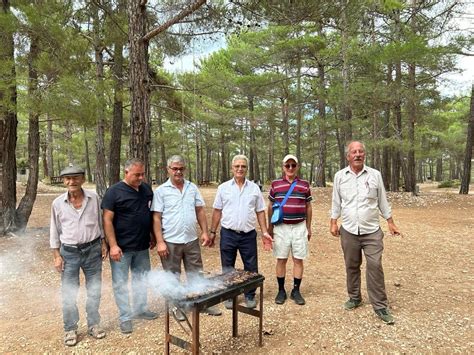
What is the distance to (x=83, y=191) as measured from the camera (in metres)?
3.43

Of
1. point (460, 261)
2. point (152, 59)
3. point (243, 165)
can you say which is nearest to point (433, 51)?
point (460, 261)

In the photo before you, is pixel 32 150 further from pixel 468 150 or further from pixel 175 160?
pixel 468 150

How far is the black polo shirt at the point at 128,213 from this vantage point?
3.40 metres

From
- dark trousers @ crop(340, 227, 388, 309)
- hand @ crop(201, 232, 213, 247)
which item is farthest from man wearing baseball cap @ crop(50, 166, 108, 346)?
dark trousers @ crop(340, 227, 388, 309)

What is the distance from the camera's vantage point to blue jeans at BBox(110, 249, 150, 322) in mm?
3490

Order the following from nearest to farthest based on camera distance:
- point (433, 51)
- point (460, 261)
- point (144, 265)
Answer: point (144, 265)
point (460, 261)
point (433, 51)

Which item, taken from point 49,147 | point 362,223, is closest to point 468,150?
point 362,223

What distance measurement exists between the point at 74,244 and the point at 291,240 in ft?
7.49

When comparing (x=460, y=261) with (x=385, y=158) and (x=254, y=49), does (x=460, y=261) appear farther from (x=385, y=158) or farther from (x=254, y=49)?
(x=254, y=49)

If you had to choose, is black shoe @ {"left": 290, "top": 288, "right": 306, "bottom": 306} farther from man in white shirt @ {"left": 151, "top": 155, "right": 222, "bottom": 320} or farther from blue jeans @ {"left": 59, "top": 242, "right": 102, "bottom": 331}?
blue jeans @ {"left": 59, "top": 242, "right": 102, "bottom": 331}

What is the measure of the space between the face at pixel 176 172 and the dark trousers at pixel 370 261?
1901 millimetres

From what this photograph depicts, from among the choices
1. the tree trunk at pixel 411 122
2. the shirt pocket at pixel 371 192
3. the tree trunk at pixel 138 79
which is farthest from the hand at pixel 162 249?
the tree trunk at pixel 411 122

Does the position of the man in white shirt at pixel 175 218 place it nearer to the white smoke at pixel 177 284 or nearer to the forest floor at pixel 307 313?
the white smoke at pixel 177 284

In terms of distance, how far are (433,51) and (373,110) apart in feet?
18.0
